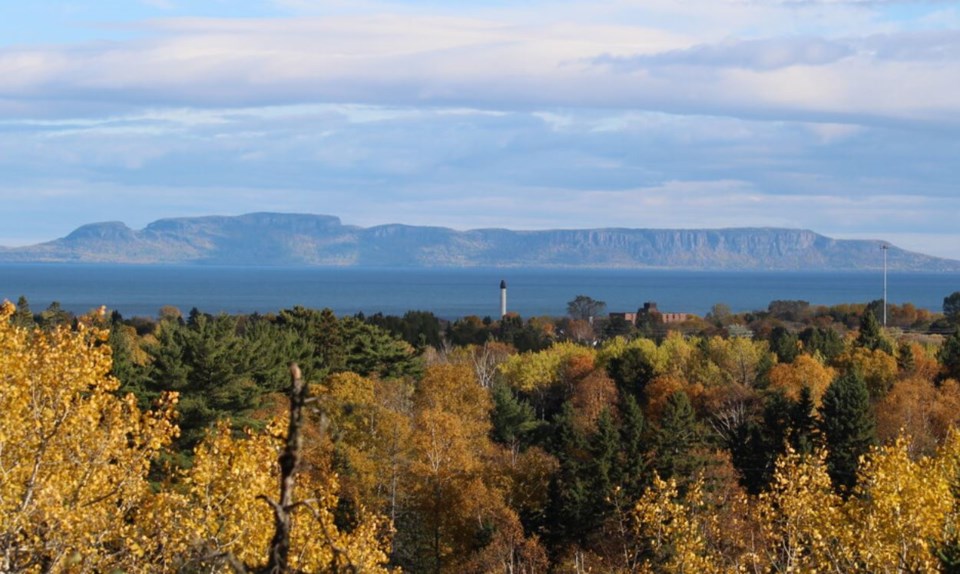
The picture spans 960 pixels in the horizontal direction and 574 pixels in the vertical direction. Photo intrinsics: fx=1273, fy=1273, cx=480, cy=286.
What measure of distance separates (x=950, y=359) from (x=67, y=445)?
59.8 meters

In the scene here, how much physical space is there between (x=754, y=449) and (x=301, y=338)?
24.2m

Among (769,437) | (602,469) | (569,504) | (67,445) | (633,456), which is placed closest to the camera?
(67,445)

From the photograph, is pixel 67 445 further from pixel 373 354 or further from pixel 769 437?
pixel 373 354

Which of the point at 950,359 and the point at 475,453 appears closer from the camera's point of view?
the point at 475,453

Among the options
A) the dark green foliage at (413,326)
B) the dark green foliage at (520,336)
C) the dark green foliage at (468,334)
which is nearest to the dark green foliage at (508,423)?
the dark green foliage at (413,326)

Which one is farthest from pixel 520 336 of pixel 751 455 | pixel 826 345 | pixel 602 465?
pixel 602 465

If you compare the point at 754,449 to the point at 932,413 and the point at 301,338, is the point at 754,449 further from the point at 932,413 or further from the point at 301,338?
the point at 301,338

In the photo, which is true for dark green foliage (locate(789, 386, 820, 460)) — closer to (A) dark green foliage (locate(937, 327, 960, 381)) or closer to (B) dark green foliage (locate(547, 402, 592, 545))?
(B) dark green foliage (locate(547, 402, 592, 545))

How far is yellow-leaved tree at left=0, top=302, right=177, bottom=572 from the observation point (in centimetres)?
1436

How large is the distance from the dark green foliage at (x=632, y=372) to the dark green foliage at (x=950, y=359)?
50.6 feet

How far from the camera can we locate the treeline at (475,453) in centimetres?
1542

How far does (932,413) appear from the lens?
54.5 meters

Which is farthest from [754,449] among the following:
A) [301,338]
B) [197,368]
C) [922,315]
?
[922,315]

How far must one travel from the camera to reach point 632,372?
70.5m
